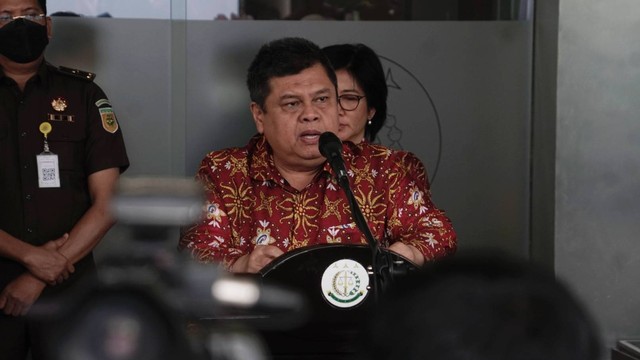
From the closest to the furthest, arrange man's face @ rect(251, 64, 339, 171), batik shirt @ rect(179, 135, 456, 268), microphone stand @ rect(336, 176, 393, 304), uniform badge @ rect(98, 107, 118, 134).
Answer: microphone stand @ rect(336, 176, 393, 304), batik shirt @ rect(179, 135, 456, 268), man's face @ rect(251, 64, 339, 171), uniform badge @ rect(98, 107, 118, 134)

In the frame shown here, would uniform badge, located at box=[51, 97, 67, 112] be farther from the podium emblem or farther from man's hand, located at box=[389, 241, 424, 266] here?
the podium emblem

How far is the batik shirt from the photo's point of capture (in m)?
2.92

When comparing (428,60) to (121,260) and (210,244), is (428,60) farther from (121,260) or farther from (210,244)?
(121,260)

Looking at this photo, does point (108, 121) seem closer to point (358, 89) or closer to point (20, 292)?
point (20, 292)

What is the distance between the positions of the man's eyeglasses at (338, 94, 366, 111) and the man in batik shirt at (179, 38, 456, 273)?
2.48 ft

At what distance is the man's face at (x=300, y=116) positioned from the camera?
3.03 meters

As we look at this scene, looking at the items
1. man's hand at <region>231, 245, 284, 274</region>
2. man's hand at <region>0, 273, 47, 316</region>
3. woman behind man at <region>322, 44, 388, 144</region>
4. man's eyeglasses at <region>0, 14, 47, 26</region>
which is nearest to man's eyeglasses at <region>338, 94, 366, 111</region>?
woman behind man at <region>322, 44, 388, 144</region>

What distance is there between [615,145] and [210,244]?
6.58 feet

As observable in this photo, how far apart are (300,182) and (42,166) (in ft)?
3.41

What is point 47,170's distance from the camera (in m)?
3.67

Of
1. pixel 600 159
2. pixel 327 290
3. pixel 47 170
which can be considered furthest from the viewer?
pixel 600 159

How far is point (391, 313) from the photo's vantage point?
864 millimetres

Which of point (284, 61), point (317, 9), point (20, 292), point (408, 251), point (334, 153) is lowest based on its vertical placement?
point (20, 292)

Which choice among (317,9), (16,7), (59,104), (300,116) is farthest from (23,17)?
(317,9)
